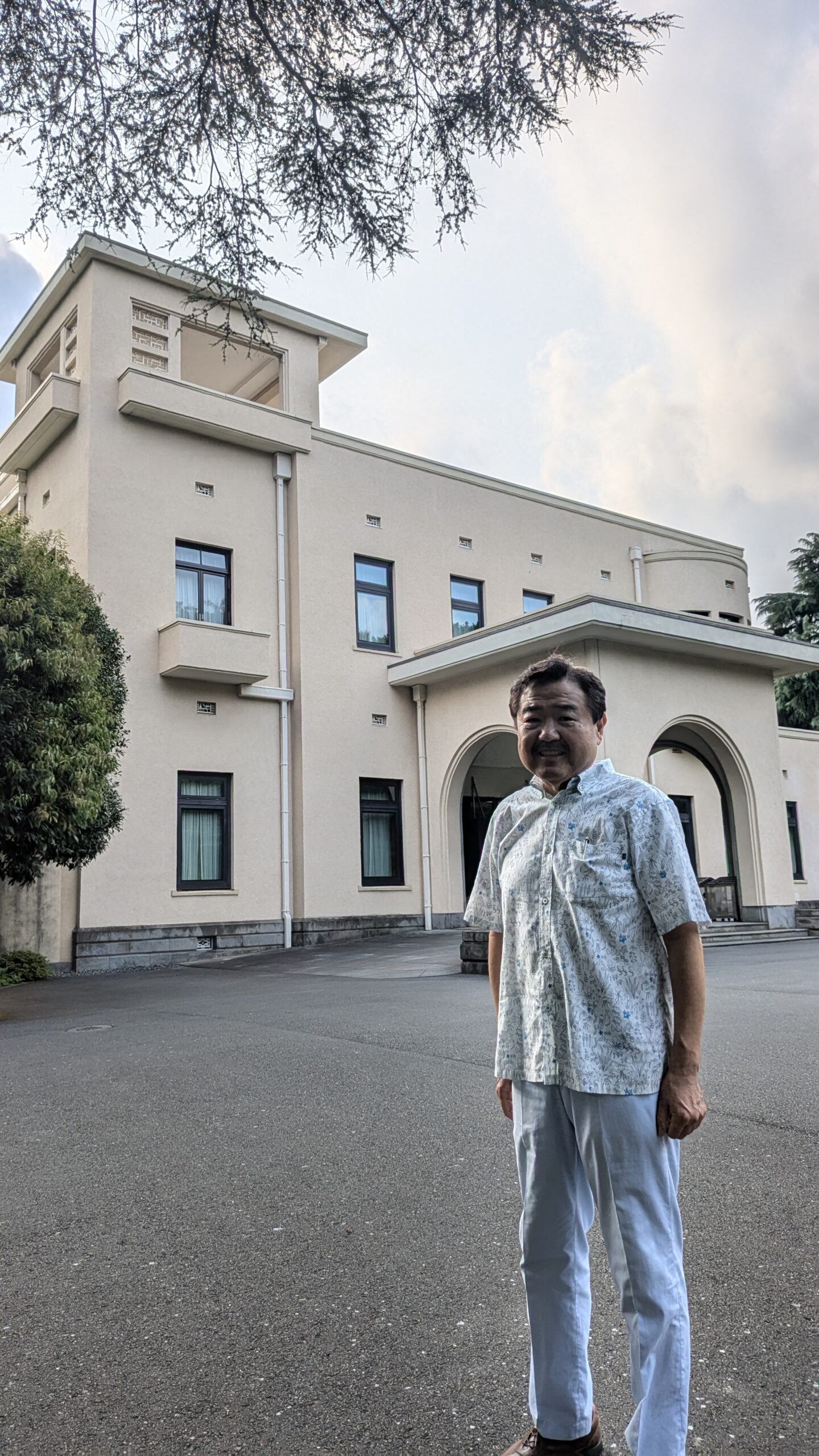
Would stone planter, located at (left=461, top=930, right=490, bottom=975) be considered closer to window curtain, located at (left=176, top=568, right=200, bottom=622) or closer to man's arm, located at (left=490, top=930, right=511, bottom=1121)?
window curtain, located at (left=176, top=568, right=200, bottom=622)

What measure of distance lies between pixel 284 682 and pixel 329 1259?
1616cm

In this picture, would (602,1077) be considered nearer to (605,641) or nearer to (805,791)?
(605,641)

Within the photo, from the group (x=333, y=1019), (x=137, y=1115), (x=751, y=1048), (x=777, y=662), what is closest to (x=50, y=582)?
(x=333, y=1019)

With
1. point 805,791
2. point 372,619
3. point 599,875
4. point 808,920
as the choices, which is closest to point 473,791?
point 372,619

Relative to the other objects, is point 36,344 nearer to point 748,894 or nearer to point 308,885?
point 308,885

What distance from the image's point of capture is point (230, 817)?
18.4 meters

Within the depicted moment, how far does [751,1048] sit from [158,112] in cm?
690

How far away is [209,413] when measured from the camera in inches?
738

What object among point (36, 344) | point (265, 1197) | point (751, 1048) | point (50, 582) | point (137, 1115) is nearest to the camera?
point (265, 1197)

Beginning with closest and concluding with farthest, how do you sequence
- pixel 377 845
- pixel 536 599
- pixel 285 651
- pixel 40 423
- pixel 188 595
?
1. pixel 40 423
2. pixel 188 595
3. pixel 285 651
4. pixel 377 845
5. pixel 536 599

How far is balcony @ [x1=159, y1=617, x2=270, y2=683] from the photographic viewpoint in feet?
57.4

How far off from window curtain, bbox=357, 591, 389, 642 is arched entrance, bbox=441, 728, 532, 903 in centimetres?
297

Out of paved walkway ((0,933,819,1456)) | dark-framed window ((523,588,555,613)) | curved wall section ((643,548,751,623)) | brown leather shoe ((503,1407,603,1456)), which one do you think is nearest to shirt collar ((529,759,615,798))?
brown leather shoe ((503,1407,603,1456))

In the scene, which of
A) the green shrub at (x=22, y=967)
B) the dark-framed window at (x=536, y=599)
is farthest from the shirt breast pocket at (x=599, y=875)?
the dark-framed window at (x=536, y=599)
